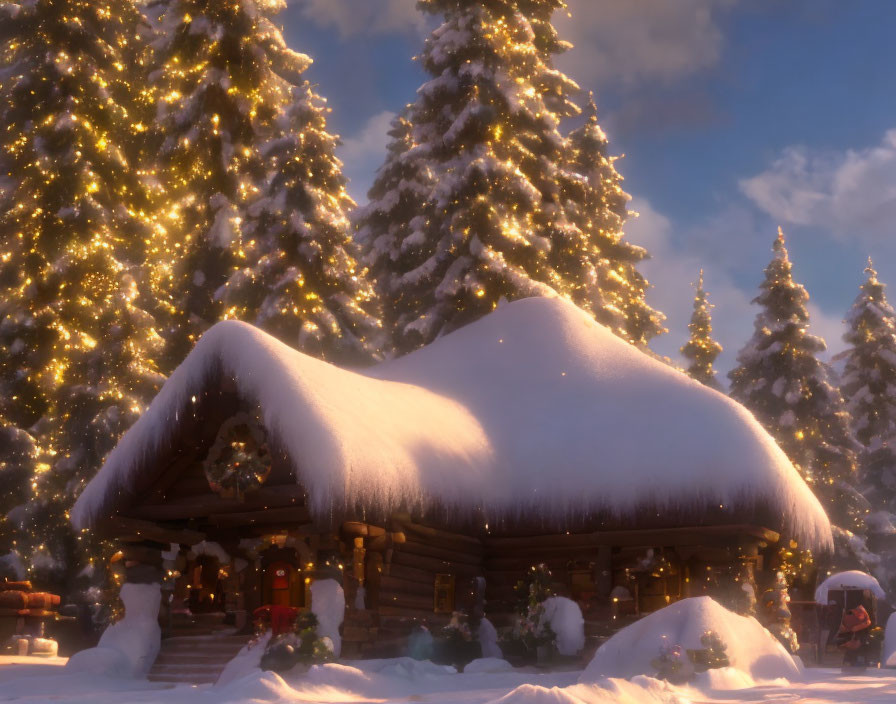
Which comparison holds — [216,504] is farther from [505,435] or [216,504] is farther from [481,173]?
[481,173]

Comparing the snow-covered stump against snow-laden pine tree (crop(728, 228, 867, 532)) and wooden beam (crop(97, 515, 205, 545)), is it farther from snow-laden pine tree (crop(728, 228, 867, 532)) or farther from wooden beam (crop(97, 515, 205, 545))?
snow-laden pine tree (crop(728, 228, 867, 532))

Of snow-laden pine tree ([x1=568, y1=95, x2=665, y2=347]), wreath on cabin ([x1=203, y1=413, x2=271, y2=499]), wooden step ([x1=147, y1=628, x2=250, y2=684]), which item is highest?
snow-laden pine tree ([x1=568, y1=95, x2=665, y2=347])

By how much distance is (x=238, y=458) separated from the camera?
52.2ft

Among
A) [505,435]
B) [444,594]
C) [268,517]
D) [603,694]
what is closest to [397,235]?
[505,435]

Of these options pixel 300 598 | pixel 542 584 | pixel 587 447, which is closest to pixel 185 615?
pixel 300 598

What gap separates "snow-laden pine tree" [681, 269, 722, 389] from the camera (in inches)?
1725

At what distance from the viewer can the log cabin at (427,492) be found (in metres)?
14.8

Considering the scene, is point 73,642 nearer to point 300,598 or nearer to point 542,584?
point 300,598

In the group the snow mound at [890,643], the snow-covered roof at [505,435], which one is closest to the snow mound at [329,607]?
the snow-covered roof at [505,435]

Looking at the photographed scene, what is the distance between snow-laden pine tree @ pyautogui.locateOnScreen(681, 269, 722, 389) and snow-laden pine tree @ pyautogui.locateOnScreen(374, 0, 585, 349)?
16.4m

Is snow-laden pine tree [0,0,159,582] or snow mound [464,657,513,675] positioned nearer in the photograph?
snow mound [464,657,513,675]

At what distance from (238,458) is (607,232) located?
22.6m

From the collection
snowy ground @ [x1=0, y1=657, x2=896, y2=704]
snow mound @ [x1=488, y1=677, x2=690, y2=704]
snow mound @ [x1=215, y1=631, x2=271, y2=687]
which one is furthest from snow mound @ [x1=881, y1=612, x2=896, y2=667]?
snow mound @ [x1=215, y1=631, x2=271, y2=687]

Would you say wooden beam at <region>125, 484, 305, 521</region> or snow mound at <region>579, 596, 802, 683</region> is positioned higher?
wooden beam at <region>125, 484, 305, 521</region>
